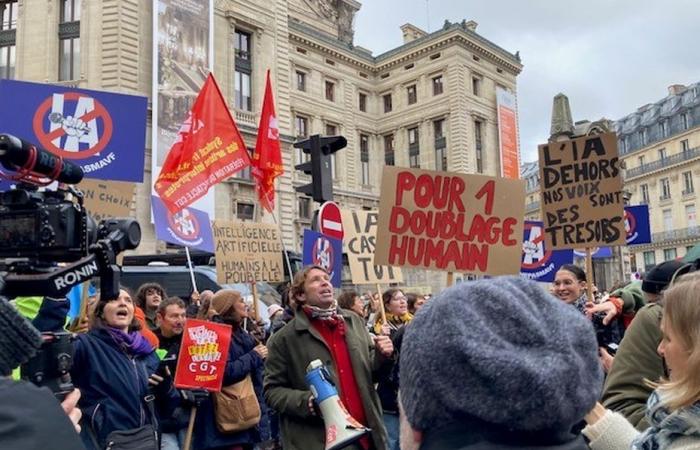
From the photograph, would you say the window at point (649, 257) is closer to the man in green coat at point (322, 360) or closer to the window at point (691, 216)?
the window at point (691, 216)

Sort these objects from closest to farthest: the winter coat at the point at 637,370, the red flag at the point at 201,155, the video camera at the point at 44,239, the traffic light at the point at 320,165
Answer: the video camera at the point at 44,239 → the winter coat at the point at 637,370 → the traffic light at the point at 320,165 → the red flag at the point at 201,155

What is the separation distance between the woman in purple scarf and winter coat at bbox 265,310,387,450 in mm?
734

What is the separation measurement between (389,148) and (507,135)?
28.3ft

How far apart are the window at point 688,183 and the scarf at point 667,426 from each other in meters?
60.2

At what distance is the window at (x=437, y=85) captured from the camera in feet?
149

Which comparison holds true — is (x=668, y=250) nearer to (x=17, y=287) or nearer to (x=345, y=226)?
(x=345, y=226)

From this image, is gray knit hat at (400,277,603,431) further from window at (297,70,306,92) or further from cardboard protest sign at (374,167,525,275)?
window at (297,70,306,92)

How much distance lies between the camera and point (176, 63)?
23.9m

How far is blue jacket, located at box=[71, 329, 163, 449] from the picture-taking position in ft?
11.6

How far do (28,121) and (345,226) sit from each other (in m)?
3.16

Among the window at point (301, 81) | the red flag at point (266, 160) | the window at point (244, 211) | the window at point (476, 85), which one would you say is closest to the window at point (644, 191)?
the window at point (476, 85)

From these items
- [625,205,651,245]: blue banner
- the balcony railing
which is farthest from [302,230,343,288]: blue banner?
the balcony railing

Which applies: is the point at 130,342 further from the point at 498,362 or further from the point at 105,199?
the point at 105,199

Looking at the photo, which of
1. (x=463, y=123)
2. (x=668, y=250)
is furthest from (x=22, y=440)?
(x=668, y=250)
